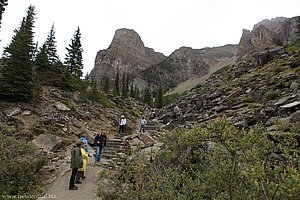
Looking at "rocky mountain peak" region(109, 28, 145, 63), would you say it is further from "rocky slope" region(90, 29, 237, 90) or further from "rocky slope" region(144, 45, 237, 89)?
"rocky slope" region(144, 45, 237, 89)

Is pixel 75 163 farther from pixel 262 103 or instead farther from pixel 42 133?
pixel 262 103

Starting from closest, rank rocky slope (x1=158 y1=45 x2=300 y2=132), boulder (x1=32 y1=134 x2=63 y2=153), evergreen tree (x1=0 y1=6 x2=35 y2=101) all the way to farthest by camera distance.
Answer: rocky slope (x1=158 y1=45 x2=300 y2=132)
boulder (x1=32 y1=134 x2=63 y2=153)
evergreen tree (x1=0 y1=6 x2=35 y2=101)

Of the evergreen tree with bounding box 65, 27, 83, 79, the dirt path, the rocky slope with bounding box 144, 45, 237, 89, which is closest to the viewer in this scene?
the dirt path

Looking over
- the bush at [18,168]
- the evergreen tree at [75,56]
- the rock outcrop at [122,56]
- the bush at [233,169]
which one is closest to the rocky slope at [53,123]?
the bush at [18,168]

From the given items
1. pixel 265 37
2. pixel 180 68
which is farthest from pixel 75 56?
pixel 180 68

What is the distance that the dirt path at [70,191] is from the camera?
743 centimetres

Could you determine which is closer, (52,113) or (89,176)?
(89,176)

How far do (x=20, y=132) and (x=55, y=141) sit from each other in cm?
216

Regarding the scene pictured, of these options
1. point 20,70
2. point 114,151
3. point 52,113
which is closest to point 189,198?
point 114,151

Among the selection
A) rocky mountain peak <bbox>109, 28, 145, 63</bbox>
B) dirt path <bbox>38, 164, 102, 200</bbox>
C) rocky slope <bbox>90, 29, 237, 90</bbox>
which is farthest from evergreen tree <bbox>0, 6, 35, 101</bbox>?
rocky mountain peak <bbox>109, 28, 145, 63</bbox>

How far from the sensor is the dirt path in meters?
7.43

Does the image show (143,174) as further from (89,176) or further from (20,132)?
(20,132)

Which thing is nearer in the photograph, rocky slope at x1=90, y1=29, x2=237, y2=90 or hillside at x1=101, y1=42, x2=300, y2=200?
hillside at x1=101, y1=42, x2=300, y2=200

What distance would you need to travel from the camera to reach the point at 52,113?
1698 centimetres
